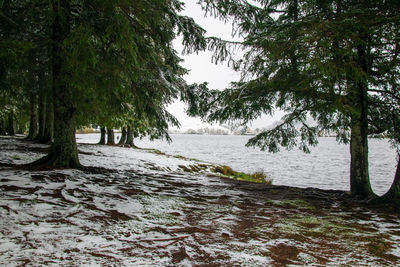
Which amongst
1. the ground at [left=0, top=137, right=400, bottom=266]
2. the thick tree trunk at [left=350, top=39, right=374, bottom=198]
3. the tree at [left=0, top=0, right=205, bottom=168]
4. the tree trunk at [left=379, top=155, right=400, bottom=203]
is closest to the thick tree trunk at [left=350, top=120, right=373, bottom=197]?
the thick tree trunk at [left=350, top=39, right=374, bottom=198]

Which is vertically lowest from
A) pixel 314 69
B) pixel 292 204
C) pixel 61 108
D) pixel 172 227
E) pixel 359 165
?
pixel 292 204

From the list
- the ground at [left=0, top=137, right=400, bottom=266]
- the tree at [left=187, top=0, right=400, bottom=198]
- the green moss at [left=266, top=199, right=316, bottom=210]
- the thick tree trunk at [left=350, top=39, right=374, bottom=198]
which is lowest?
the green moss at [left=266, top=199, right=316, bottom=210]

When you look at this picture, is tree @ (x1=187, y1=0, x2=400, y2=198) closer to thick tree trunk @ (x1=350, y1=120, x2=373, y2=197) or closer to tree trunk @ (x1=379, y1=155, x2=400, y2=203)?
thick tree trunk @ (x1=350, y1=120, x2=373, y2=197)

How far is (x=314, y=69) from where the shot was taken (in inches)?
169

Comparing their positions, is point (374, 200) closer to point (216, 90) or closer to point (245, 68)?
point (245, 68)

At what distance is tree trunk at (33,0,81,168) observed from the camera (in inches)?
227

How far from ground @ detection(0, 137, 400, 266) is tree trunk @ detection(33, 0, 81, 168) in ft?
2.77

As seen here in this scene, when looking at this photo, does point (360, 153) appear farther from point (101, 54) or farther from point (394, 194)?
point (101, 54)

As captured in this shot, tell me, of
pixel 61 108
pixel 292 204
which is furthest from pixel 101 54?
pixel 292 204

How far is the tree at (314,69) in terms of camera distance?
3.92 meters

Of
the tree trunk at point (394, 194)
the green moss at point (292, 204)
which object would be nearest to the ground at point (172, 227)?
the green moss at point (292, 204)

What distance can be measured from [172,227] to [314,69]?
3.61 m

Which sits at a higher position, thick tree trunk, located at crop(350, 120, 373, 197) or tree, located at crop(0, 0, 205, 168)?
tree, located at crop(0, 0, 205, 168)

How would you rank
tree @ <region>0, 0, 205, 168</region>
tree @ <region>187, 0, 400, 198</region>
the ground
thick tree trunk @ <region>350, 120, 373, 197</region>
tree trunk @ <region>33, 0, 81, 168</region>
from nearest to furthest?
the ground < tree @ <region>187, 0, 400, 198</region> < tree @ <region>0, 0, 205, 168</region> < tree trunk @ <region>33, 0, 81, 168</region> < thick tree trunk @ <region>350, 120, 373, 197</region>
